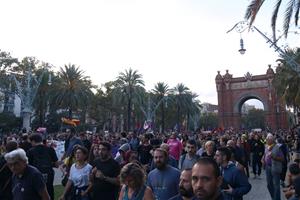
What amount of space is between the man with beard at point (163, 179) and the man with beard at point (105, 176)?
2.64ft

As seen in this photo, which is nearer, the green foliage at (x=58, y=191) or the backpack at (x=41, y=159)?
the backpack at (x=41, y=159)

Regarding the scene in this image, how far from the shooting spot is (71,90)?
4828 cm

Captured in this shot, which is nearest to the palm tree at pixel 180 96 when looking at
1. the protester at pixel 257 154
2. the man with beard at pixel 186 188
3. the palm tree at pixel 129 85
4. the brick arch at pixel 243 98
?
the palm tree at pixel 129 85

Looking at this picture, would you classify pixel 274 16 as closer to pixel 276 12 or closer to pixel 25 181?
pixel 276 12

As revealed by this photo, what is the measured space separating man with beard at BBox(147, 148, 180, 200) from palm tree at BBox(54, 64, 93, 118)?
4338 centimetres

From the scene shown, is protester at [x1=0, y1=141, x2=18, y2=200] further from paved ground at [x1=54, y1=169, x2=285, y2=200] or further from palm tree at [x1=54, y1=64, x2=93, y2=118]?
palm tree at [x1=54, y1=64, x2=93, y2=118]

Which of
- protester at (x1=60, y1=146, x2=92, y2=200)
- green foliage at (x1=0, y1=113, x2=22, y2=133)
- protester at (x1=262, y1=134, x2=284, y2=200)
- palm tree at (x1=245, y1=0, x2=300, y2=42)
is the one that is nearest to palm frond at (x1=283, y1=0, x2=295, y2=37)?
palm tree at (x1=245, y1=0, x2=300, y2=42)

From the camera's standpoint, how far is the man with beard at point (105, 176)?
19.1 ft

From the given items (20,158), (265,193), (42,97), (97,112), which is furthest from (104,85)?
(20,158)

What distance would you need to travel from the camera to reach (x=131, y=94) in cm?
4828

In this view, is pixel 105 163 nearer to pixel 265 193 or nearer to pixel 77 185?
pixel 77 185

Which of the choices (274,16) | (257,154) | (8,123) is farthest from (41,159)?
(8,123)

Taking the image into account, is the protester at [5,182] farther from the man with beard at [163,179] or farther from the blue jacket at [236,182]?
the blue jacket at [236,182]

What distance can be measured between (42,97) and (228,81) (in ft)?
129
